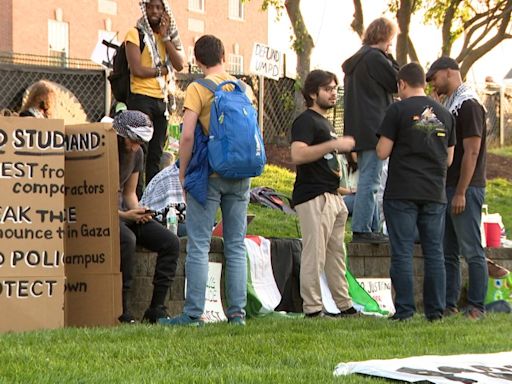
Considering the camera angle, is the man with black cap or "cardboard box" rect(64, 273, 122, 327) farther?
the man with black cap

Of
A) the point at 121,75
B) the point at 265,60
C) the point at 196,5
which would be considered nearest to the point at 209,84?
the point at 121,75

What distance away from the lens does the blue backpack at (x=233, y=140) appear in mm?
8148

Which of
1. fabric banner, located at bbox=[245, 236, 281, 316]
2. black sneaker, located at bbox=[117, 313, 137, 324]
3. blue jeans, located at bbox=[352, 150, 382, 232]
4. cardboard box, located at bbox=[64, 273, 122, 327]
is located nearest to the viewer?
cardboard box, located at bbox=[64, 273, 122, 327]

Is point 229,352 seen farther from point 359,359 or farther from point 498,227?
point 498,227

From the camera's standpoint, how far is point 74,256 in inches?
340

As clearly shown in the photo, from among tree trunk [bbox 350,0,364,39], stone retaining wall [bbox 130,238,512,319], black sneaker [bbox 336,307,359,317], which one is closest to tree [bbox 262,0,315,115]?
tree trunk [bbox 350,0,364,39]

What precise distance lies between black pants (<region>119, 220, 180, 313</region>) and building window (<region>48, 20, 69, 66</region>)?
99.8ft

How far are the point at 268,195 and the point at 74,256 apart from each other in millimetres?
5814

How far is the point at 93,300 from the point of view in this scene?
28.0ft

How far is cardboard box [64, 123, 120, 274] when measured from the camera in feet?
28.2

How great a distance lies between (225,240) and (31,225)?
4.40 feet

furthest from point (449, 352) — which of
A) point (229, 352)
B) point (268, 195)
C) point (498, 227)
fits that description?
point (268, 195)

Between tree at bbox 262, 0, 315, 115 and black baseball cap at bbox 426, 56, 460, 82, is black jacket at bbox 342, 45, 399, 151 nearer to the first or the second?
black baseball cap at bbox 426, 56, 460, 82

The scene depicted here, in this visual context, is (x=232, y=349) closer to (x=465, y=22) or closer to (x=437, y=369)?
(x=437, y=369)
